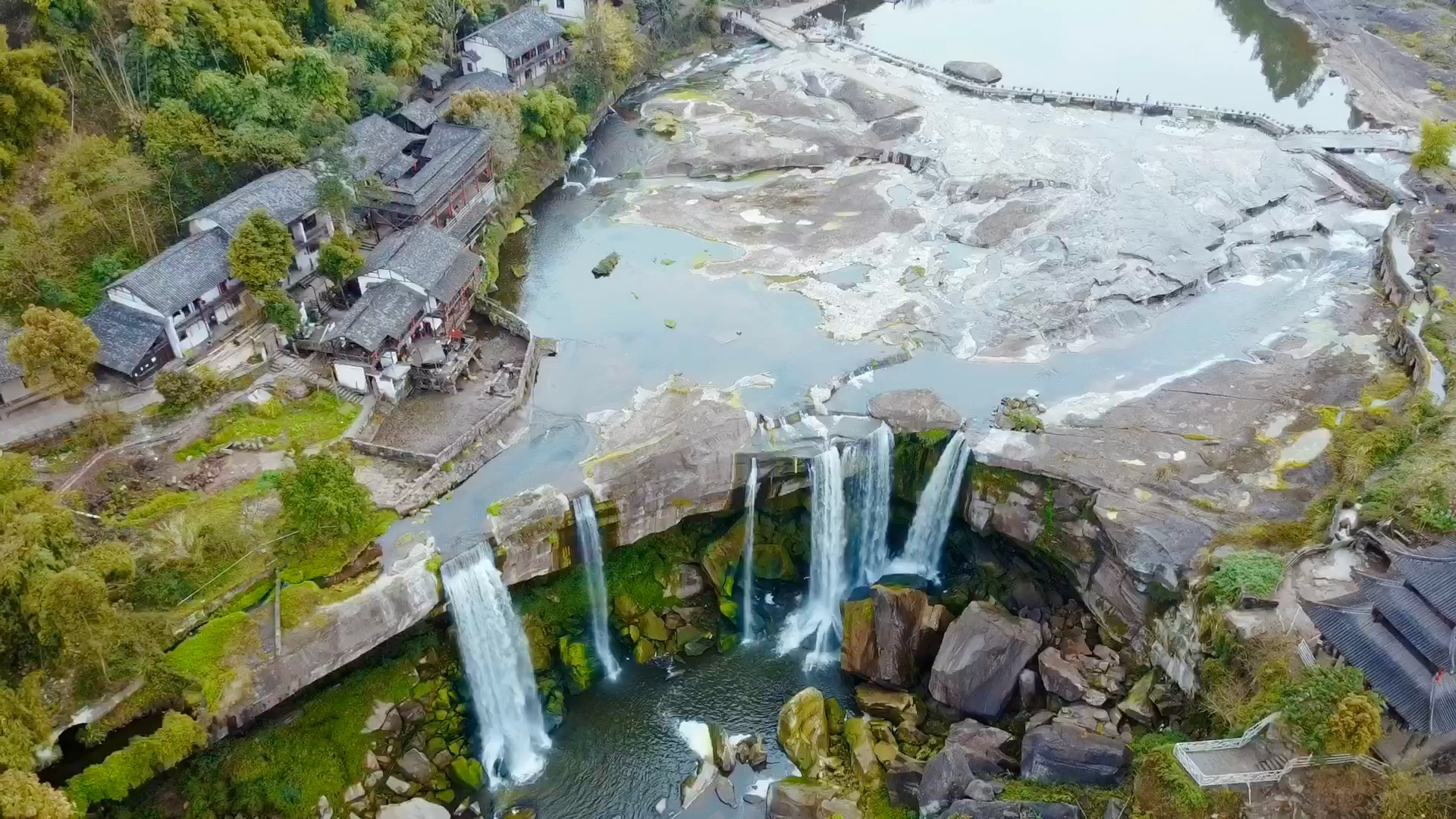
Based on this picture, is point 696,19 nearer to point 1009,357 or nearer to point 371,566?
point 1009,357

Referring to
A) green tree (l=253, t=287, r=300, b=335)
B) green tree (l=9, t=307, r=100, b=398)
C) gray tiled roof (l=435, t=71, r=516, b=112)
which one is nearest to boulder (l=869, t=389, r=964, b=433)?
green tree (l=253, t=287, r=300, b=335)

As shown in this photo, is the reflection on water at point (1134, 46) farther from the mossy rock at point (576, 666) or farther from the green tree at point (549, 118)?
the mossy rock at point (576, 666)

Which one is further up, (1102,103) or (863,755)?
(1102,103)

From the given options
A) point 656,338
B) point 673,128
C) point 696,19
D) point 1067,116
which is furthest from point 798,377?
point 696,19

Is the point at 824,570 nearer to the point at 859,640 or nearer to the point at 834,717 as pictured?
the point at 859,640

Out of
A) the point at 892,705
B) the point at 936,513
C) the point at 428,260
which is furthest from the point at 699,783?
the point at 428,260

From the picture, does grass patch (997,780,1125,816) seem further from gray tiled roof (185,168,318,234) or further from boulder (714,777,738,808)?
gray tiled roof (185,168,318,234)
